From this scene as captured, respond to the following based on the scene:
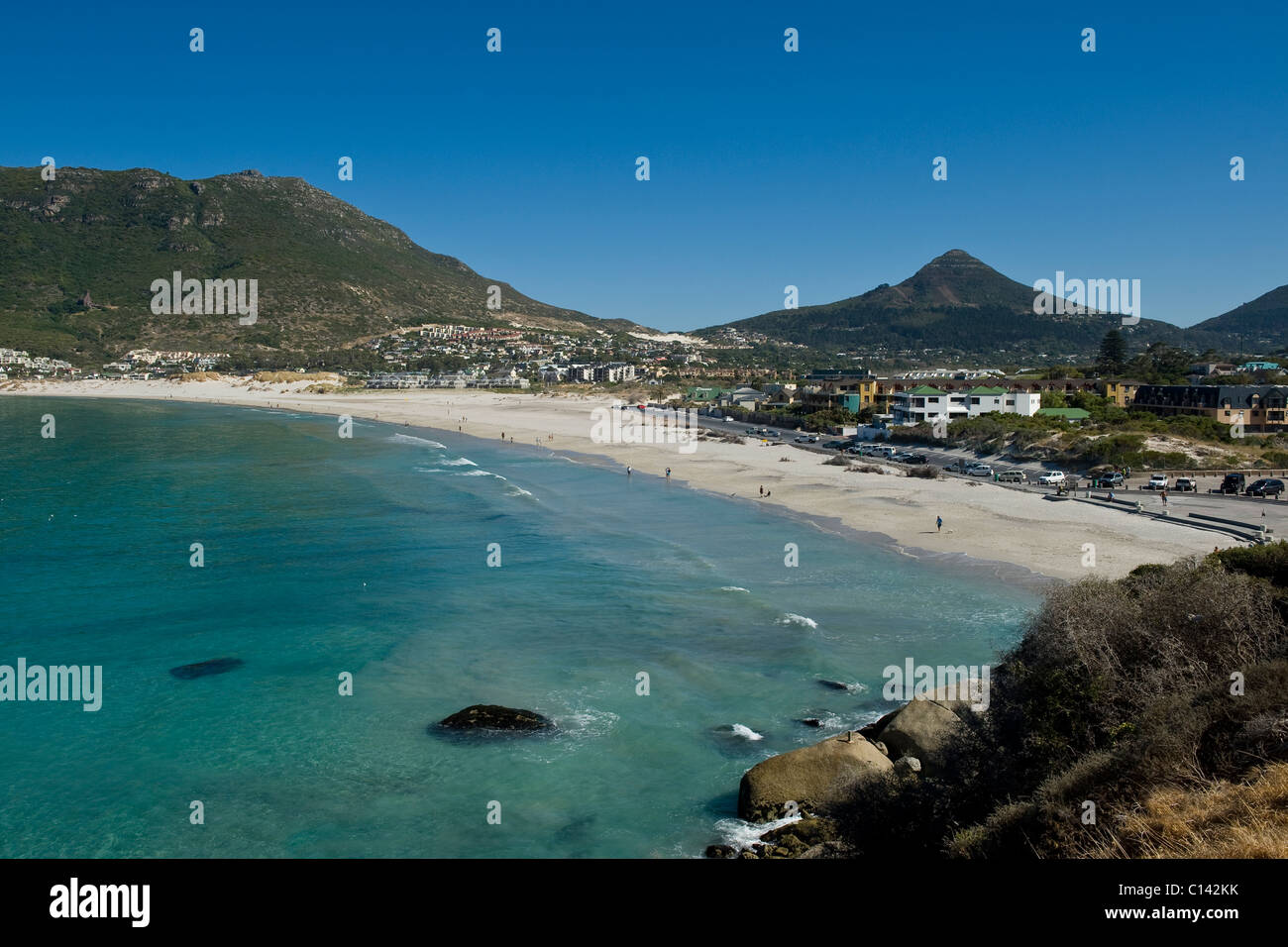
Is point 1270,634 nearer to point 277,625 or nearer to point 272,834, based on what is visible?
point 272,834

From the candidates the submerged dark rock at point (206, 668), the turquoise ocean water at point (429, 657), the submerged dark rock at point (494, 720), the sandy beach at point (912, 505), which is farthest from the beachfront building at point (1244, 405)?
the submerged dark rock at point (206, 668)

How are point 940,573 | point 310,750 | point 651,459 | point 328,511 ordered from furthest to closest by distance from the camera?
point 651,459 < point 328,511 < point 940,573 < point 310,750

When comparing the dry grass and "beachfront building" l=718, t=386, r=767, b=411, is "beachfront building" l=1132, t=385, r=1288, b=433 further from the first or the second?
the dry grass

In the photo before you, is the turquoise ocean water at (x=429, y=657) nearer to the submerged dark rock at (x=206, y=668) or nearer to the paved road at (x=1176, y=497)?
the submerged dark rock at (x=206, y=668)

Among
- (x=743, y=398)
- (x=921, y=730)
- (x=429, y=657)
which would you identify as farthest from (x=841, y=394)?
(x=921, y=730)
